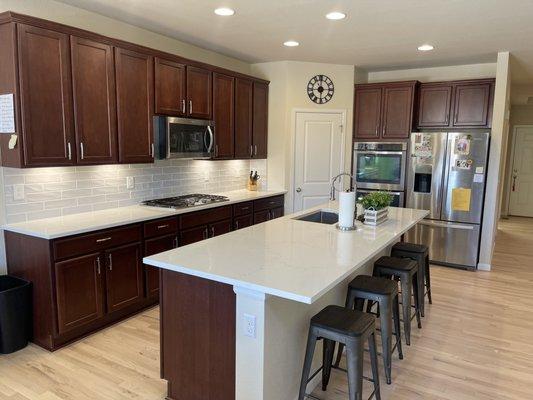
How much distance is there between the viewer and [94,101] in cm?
332

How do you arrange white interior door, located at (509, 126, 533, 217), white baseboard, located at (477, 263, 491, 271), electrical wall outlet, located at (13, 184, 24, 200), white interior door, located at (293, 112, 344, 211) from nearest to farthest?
electrical wall outlet, located at (13, 184, 24, 200)
white baseboard, located at (477, 263, 491, 271)
white interior door, located at (293, 112, 344, 211)
white interior door, located at (509, 126, 533, 217)

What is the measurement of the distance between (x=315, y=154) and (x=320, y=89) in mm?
901

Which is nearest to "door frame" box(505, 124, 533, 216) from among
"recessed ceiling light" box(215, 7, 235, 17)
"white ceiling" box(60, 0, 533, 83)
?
"white ceiling" box(60, 0, 533, 83)

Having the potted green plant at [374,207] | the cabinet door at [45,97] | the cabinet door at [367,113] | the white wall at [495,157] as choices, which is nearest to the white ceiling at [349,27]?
the white wall at [495,157]

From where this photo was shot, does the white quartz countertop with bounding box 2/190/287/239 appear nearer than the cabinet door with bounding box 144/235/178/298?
Yes

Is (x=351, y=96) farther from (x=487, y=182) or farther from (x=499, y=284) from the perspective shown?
(x=499, y=284)

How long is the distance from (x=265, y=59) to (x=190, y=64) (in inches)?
58.4

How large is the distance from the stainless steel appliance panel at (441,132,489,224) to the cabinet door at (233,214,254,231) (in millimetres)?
2485

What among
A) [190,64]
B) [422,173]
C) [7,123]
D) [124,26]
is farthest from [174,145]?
[422,173]

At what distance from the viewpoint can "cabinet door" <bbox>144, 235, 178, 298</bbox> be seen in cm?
358

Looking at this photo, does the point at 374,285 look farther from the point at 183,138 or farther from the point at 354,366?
the point at 183,138

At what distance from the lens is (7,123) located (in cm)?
287

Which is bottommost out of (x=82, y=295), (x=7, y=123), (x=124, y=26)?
(x=82, y=295)

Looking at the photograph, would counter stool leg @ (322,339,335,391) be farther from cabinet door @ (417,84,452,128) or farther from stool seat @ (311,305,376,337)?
cabinet door @ (417,84,452,128)
